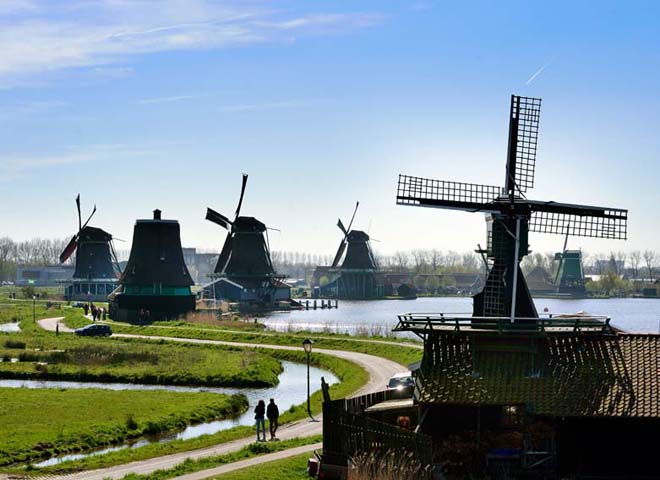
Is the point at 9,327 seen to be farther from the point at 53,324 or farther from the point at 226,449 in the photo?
the point at 226,449

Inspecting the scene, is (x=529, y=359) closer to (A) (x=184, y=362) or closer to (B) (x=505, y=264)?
(B) (x=505, y=264)

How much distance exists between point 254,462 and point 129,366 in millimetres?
26371

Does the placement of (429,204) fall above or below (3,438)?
above

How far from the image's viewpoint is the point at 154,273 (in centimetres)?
8500

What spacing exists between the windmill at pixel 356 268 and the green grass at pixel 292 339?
236ft

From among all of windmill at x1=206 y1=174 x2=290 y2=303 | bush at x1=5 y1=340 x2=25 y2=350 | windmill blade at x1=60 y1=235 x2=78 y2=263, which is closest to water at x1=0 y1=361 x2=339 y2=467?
bush at x1=5 y1=340 x2=25 y2=350

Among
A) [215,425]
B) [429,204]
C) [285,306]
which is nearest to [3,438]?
[215,425]

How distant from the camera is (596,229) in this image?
31453 mm

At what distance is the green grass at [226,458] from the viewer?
80.1 feet

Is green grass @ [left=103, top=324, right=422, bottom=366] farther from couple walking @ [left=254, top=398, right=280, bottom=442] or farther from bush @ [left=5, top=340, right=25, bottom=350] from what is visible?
couple walking @ [left=254, top=398, right=280, bottom=442]

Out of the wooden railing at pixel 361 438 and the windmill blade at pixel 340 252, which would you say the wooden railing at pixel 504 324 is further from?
the windmill blade at pixel 340 252

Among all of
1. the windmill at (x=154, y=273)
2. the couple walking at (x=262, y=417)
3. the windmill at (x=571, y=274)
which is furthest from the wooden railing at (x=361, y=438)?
the windmill at (x=571, y=274)

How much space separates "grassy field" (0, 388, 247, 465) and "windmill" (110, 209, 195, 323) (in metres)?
42.3

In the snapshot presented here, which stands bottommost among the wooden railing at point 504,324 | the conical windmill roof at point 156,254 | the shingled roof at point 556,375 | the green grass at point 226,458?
the green grass at point 226,458
